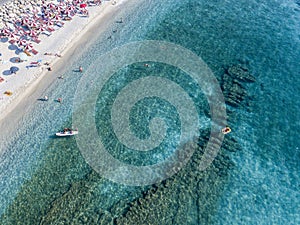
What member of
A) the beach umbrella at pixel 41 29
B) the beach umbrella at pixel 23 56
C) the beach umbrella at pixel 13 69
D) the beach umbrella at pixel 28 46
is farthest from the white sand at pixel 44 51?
the beach umbrella at pixel 41 29

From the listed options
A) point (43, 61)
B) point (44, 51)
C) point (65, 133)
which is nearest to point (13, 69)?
point (43, 61)

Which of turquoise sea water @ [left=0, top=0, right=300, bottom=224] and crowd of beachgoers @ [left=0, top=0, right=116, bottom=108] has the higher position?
crowd of beachgoers @ [left=0, top=0, right=116, bottom=108]

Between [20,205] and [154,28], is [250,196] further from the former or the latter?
[154,28]

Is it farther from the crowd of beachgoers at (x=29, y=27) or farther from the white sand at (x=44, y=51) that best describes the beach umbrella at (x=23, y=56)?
the white sand at (x=44, y=51)

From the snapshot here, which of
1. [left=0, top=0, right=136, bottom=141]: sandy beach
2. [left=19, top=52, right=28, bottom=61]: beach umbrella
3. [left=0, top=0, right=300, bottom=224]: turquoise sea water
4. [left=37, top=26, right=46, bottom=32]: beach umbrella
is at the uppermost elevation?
[left=37, top=26, right=46, bottom=32]: beach umbrella

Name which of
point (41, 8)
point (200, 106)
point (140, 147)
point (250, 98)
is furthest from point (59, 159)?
point (41, 8)

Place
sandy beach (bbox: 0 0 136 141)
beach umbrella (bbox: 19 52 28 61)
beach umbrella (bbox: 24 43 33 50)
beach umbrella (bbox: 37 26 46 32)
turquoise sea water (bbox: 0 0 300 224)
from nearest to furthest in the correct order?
turquoise sea water (bbox: 0 0 300 224), sandy beach (bbox: 0 0 136 141), beach umbrella (bbox: 19 52 28 61), beach umbrella (bbox: 24 43 33 50), beach umbrella (bbox: 37 26 46 32)

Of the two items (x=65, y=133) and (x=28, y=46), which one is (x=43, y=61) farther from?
(x=65, y=133)

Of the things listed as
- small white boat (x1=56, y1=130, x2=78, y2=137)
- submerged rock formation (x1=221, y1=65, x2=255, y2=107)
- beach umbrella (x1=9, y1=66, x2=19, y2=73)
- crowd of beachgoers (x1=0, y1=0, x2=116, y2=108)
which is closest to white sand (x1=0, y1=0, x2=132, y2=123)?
crowd of beachgoers (x1=0, y1=0, x2=116, y2=108)

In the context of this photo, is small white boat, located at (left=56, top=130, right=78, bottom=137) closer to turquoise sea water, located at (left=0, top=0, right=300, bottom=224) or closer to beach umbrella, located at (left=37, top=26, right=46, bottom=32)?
turquoise sea water, located at (left=0, top=0, right=300, bottom=224)
